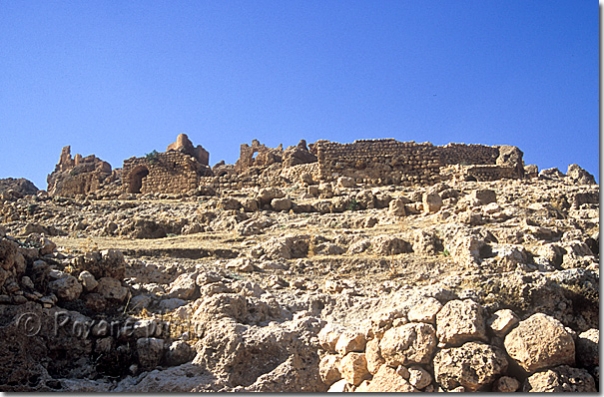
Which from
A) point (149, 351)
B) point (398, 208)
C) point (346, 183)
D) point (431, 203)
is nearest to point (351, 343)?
point (149, 351)

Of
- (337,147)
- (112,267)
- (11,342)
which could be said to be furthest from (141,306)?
(337,147)

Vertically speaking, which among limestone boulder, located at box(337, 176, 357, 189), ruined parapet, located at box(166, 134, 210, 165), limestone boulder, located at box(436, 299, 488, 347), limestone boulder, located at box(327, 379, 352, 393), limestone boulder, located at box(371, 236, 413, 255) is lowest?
limestone boulder, located at box(327, 379, 352, 393)

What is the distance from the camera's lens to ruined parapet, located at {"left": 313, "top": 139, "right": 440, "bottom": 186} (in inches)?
568

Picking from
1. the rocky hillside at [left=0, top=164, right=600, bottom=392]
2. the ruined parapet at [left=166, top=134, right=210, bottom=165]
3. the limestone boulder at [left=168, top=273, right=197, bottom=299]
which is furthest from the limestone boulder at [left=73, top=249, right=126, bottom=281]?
the ruined parapet at [left=166, top=134, right=210, bottom=165]

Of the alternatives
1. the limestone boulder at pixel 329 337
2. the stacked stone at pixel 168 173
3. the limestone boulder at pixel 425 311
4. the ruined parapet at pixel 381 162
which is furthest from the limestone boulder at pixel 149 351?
the stacked stone at pixel 168 173

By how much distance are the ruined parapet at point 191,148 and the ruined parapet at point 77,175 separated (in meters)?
2.98

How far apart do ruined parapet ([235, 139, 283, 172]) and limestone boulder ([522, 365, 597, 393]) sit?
1514 centimetres

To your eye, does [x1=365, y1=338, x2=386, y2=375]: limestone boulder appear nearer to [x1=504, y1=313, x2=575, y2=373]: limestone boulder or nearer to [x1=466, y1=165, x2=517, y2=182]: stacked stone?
[x1=504, y1=313, x2=575, y2=373]: limestone boulder

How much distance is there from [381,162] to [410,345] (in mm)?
10669

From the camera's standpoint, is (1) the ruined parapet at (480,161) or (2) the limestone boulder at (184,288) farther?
(1) the ruined parapet at (480,161)

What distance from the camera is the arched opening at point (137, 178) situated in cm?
1761

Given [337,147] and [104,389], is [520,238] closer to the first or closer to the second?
[104,389]

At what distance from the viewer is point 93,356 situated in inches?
195

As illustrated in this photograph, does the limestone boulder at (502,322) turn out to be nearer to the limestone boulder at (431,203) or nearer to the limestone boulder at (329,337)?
the limestone boulder at (329,337)
